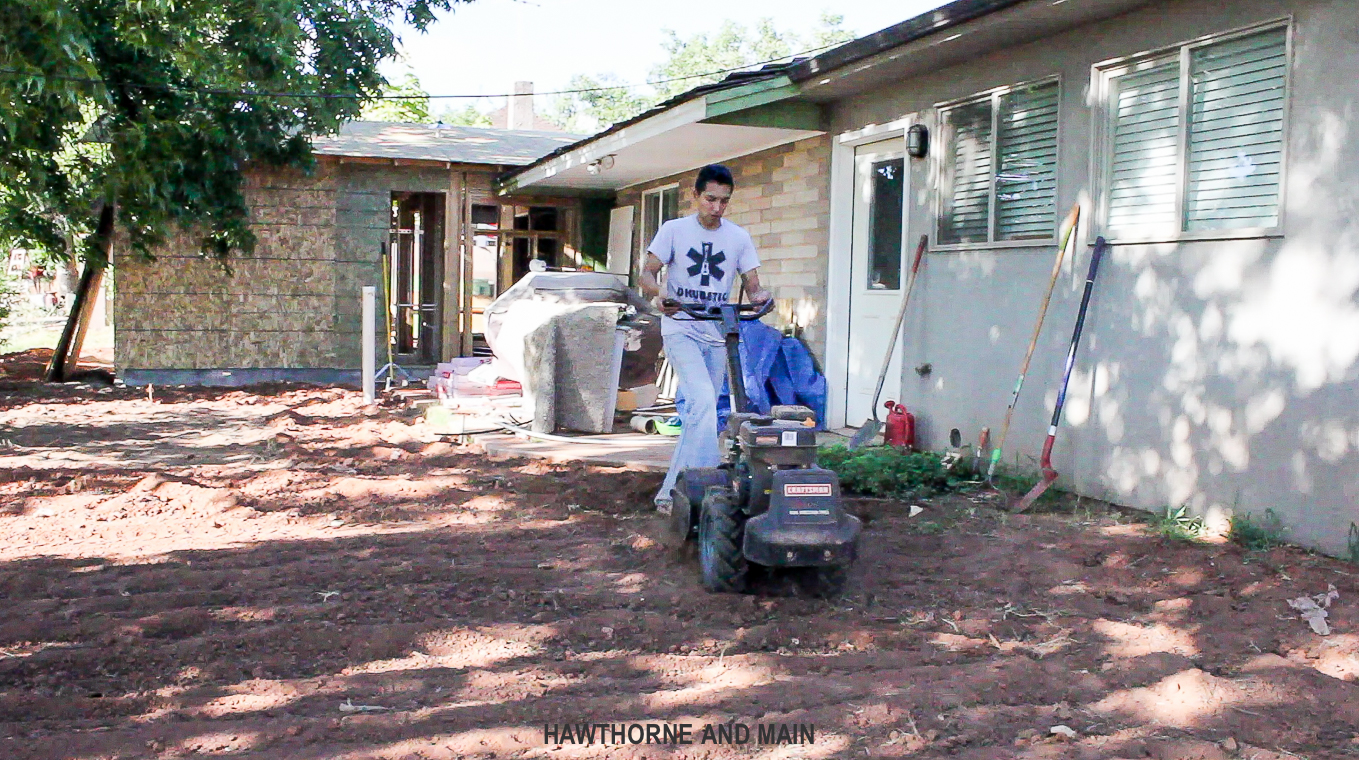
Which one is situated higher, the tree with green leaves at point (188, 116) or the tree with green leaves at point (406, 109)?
the tree with green leaves at point (406, 109)

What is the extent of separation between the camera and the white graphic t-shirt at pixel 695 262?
617 cm

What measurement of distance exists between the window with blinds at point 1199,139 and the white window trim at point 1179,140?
11 millimetres

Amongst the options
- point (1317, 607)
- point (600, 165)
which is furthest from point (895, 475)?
point (600, 165)

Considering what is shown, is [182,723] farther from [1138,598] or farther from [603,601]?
[1138,598]

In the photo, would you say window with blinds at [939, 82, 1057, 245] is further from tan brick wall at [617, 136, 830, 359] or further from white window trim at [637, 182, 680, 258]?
white window trim at [637, 182, 680, 258]

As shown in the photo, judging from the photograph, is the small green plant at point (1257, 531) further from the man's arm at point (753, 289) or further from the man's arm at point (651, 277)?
the man's arm at point (651, 277)

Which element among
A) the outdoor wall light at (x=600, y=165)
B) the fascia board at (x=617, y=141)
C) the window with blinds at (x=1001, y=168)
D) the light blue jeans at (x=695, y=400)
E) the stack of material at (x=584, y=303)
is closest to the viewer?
the light blue jeans at (x=695, y=400)

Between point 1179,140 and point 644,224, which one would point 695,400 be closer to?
point 1179,140

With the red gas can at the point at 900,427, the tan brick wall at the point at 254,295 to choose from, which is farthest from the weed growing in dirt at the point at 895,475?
the tan brick wall at the point at 254,295

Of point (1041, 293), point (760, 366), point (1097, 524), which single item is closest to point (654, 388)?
point (760, 366)

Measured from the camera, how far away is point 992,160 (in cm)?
817

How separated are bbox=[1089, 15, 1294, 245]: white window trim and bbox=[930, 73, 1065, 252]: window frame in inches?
14.0

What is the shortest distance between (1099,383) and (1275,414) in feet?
4.33

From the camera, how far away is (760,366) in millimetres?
10117
